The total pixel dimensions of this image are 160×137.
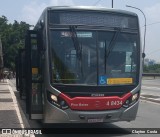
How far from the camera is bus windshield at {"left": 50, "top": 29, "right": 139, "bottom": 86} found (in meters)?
10.6

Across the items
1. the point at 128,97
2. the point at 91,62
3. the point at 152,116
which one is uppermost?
the point at 91,62

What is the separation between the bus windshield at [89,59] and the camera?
34.8ft

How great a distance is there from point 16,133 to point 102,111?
2078 millimetres

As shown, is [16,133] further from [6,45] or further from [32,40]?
[6,45]

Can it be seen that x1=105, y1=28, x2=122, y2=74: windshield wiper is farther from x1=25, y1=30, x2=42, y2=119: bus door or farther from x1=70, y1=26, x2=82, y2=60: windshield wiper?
x1=25, y1=30, x2=42, y2=119: bus door

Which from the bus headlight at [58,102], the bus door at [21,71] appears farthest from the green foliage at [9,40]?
the bus headlight at [58,102]

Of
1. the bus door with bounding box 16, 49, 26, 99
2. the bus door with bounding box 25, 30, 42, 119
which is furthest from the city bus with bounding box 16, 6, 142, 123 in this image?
the bus door with bounding box 16, 49, 26, 99

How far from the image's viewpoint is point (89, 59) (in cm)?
1071

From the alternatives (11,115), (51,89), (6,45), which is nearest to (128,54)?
(51,89)

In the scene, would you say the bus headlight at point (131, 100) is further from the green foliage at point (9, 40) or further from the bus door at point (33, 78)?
the green foliage at point (9, 40)

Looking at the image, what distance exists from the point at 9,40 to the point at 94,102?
7808 centimetres

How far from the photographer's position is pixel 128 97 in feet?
35.7

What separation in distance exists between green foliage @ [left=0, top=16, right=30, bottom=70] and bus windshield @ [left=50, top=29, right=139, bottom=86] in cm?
7387

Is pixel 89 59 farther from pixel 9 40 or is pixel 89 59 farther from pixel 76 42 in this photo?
pixel 9 40
